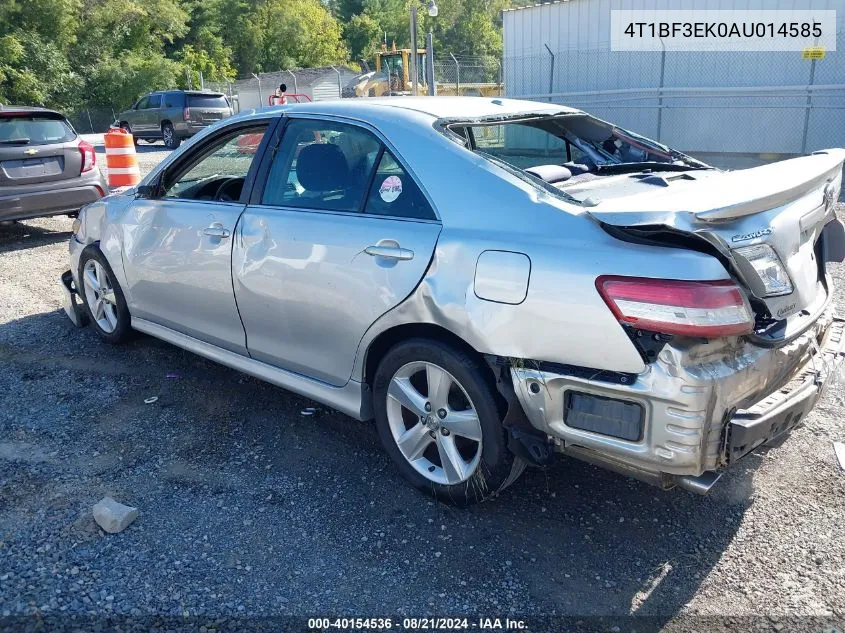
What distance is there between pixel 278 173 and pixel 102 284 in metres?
2.14

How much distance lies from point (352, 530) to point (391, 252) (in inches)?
47.4

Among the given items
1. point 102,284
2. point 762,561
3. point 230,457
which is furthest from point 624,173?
point 102,284

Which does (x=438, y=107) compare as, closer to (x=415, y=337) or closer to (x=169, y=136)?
(x=415, y=337)

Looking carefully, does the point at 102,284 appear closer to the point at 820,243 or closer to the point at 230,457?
the point at 230,457

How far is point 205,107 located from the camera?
24.3 meters

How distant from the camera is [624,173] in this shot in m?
3.94

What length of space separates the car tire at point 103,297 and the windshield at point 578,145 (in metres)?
2.82

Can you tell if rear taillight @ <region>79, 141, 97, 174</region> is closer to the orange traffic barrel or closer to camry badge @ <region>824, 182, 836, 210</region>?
the orange traffic barrel

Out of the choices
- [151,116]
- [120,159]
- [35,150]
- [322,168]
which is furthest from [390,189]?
[151,116]

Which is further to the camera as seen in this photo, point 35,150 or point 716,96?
point 716,96

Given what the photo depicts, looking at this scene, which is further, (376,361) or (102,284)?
(102,284)

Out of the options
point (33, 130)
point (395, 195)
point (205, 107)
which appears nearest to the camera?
point (395, 195)

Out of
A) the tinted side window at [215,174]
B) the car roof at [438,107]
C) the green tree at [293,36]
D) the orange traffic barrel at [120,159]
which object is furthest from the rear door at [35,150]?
the green tree at [293,36]

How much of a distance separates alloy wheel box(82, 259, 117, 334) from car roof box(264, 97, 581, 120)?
2.09 m
